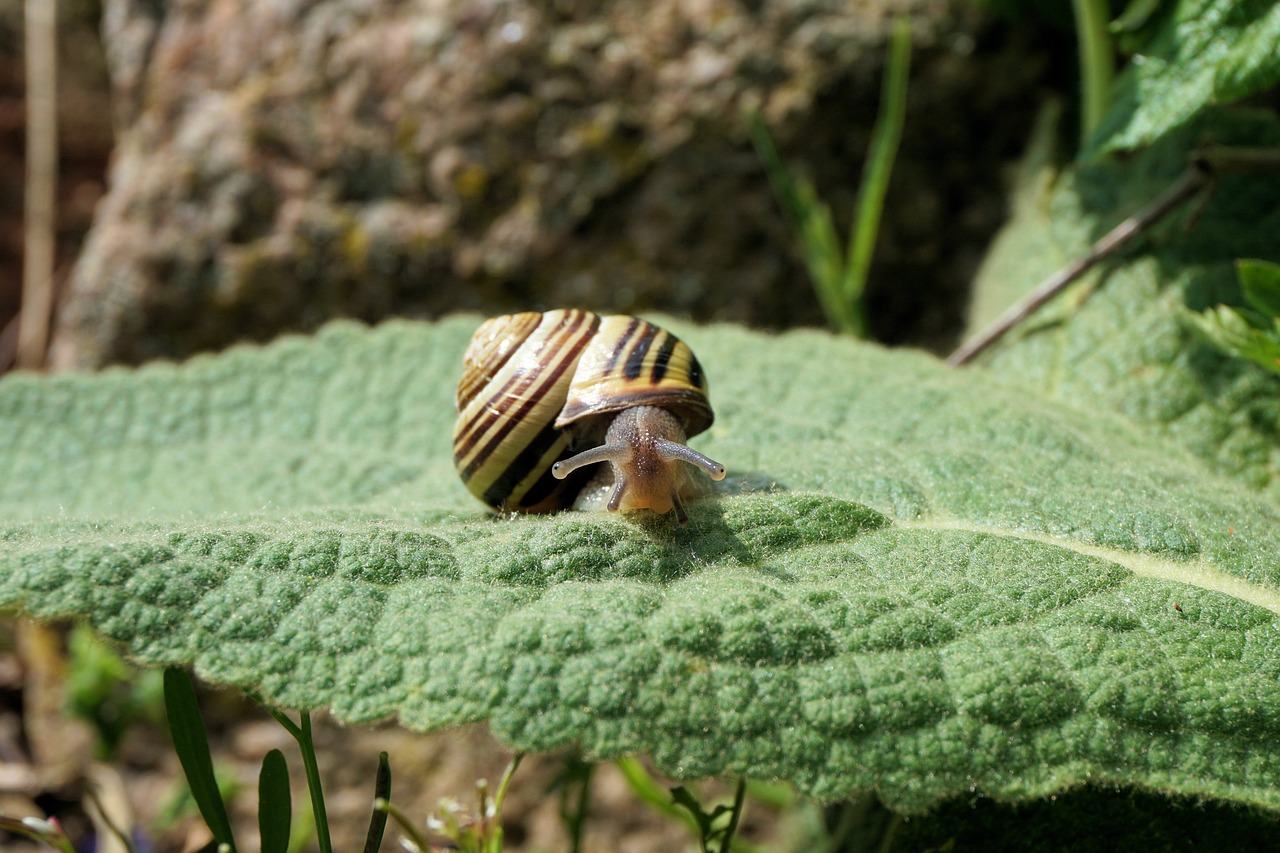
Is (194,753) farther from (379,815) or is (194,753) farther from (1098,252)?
(1098,252)

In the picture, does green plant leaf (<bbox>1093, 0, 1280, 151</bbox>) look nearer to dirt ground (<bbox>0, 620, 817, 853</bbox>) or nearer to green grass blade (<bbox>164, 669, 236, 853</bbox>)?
dirt ground (<bbox>0, 620, 817, 853</bbox>)

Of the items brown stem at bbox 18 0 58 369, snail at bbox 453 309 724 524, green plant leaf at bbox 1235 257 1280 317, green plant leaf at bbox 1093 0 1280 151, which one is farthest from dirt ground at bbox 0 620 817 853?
brown stem at bbox 18 0 58 369

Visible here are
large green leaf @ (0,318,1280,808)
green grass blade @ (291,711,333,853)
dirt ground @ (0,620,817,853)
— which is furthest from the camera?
dirt ground @ (0,620,817,853)

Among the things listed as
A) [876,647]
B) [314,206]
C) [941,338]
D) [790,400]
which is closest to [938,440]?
[790,400]

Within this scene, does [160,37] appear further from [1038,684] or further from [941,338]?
[1038,684]

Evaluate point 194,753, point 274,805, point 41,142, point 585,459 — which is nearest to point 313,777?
point 274,805

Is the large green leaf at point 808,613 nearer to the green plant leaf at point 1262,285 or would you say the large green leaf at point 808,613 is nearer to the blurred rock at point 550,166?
the green plant leaf at point 1262,285
